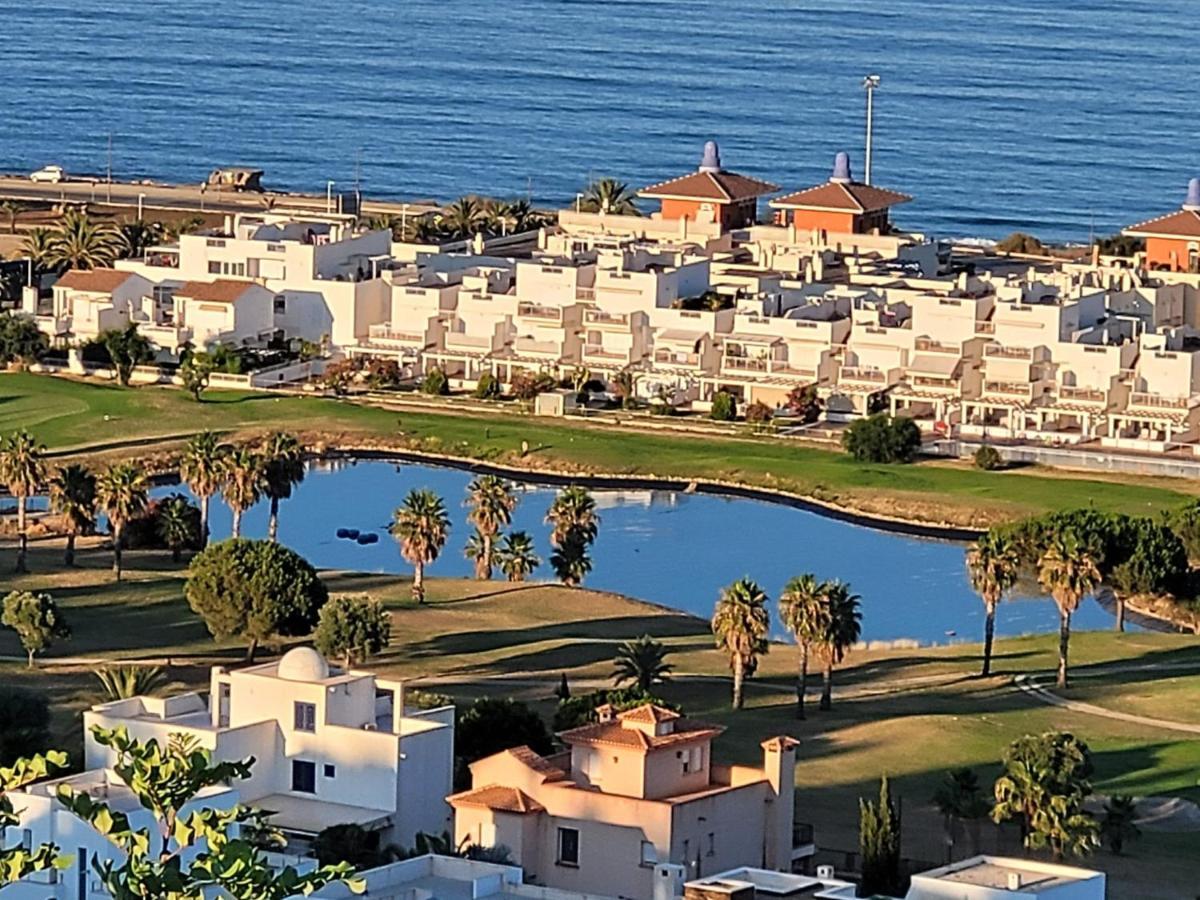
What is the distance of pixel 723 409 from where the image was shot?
82625mm

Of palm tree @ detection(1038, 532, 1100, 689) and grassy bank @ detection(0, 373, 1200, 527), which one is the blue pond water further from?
palm tree @ detection(1038, 532, 1100, 689)

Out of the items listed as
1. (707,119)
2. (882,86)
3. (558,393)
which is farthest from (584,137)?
(558,393)

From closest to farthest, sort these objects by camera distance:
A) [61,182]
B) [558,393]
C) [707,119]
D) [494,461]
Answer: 1. [494,461]
2. [558,393]
3. [61,182]
4. [707,119]

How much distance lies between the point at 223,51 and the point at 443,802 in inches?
6020

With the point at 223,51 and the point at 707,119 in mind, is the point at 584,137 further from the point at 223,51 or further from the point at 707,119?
the point at 223,51

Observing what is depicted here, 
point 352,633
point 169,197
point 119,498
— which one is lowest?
point 352,633

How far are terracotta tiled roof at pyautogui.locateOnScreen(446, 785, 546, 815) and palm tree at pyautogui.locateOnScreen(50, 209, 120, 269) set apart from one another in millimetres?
58428

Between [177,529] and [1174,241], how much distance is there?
126 ft

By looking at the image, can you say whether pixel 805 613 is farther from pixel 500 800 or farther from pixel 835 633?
pixel 500 800

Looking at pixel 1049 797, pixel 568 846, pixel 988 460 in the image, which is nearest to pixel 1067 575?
pixel 1049 797

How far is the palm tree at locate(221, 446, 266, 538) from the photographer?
2559 inches

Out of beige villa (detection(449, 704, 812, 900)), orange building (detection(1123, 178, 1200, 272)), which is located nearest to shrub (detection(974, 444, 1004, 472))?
orange building (detection(1123, 178, 1200, 272))

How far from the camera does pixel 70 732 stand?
47.8 m

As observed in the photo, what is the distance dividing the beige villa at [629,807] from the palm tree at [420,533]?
20174 millimetres
